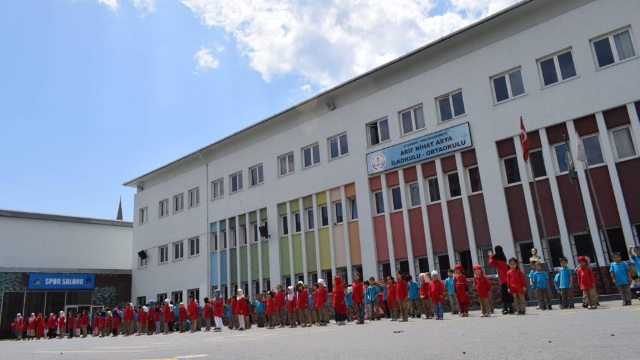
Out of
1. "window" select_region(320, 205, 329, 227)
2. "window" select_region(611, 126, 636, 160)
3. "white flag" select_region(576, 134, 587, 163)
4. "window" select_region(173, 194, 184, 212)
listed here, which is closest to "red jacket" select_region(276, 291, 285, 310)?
"window" select_region(320, 205, 329, 227)

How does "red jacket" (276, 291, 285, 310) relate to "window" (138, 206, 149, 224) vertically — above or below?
below

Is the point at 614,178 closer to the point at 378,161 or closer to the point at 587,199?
the point at 587,199

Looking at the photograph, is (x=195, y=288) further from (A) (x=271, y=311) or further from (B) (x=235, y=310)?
(A) (x=271, y=311)

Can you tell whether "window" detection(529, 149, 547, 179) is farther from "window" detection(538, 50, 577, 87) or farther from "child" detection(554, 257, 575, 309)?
"child" detection(554, 257, 575, 309)

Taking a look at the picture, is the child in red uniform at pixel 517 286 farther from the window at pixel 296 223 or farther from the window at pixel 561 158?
the window at pixel 296 223

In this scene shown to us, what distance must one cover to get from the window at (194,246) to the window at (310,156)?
35.4 ft

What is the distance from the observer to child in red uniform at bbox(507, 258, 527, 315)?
531 inches

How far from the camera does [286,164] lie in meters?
29.9

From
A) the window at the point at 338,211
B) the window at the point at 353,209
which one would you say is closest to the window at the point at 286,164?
the window at the point at 338,211

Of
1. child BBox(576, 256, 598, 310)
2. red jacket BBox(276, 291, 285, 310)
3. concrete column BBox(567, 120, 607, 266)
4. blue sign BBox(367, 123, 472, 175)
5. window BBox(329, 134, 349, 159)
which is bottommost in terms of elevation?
child BBox(576, 256, 598, 310)

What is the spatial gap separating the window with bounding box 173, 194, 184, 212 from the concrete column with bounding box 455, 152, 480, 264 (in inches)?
862

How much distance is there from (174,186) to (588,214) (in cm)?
2787

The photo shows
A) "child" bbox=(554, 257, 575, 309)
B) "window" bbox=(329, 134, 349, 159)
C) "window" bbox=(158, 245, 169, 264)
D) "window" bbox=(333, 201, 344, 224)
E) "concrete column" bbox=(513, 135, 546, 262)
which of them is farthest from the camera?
"window" bbox=(158, 245, 169, 264)

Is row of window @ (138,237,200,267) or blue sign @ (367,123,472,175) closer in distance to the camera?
blue sign @ (367,123,472,175)
